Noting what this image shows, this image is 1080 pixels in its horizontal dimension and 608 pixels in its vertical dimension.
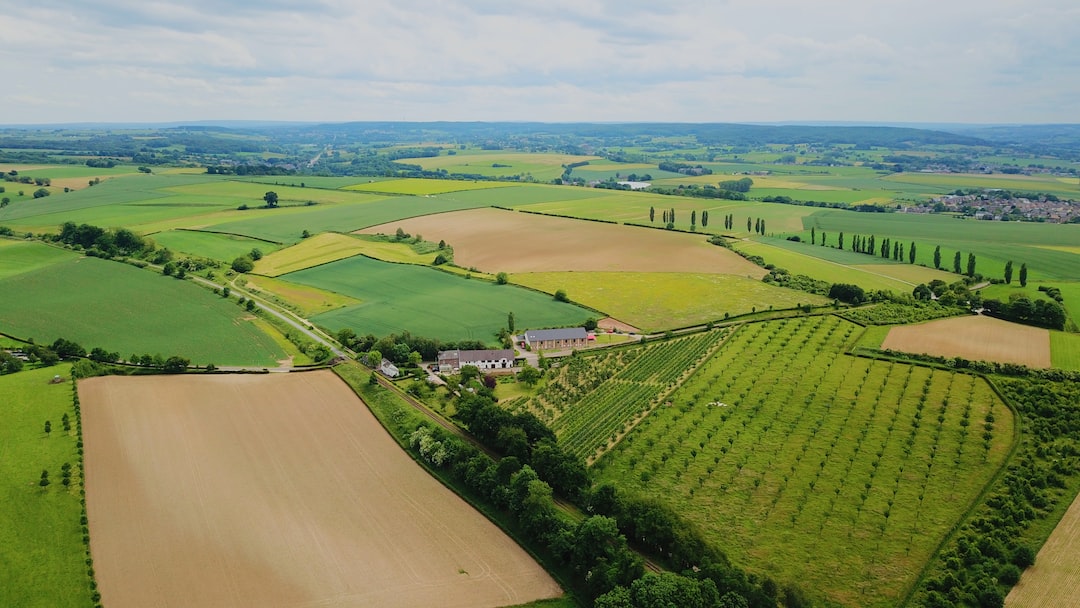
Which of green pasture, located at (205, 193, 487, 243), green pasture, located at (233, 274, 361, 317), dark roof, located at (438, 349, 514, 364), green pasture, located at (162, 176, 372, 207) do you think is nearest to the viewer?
dark roof, located at (438, 349, 514, 364)

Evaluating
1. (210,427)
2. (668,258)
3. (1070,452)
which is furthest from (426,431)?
(668,258)

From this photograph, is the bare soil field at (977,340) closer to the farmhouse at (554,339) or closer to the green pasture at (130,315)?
the farmhouse at (554,339)

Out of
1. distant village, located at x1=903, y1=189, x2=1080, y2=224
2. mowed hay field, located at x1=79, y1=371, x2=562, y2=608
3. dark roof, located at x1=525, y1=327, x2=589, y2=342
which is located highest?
distant village, located at x1=903, y1=189, x2=1080, y2=224

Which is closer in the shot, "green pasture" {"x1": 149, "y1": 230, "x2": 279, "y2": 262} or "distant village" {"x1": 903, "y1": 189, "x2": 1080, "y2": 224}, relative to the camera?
"green pasture" {"x1": 149, "y1": 230, "x2": 279, "y2": 262}

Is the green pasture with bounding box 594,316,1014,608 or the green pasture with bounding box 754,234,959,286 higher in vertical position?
the green pasture with bounding box 754,234,959,286

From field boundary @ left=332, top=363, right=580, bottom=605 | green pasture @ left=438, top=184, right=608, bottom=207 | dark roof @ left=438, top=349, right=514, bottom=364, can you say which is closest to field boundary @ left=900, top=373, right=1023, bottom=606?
field boundary @ left=332, top=363, right=580, bottom=605

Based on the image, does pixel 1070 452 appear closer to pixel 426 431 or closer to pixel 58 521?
pixel 426 431

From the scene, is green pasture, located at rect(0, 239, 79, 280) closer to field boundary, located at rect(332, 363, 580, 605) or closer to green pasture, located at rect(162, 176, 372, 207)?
green pasture, located at rect(162, 176, 372, 207)
